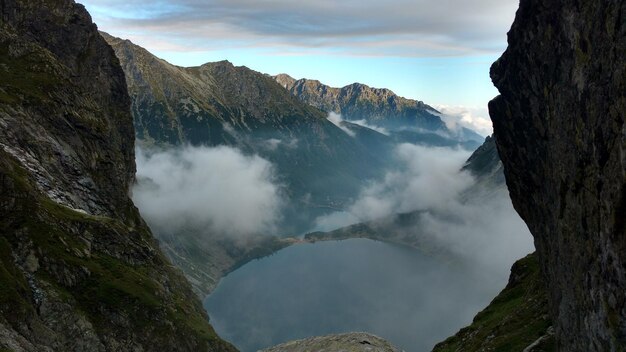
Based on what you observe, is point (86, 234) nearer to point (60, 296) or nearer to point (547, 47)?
point (60, 296)

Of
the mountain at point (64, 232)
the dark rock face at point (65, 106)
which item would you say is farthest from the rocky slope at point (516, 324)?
the dark rock face at point (65, 106)

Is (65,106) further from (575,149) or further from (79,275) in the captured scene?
(575,149)

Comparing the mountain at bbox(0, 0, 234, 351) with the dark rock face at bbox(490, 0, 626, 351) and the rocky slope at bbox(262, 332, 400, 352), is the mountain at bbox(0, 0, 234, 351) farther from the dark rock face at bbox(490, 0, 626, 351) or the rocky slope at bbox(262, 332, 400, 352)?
the dark rock face at bbox(490, 0, 626, 351)

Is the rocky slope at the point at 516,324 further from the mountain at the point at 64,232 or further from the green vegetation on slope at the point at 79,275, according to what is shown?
the green vegetation on slope at the point at 79,275

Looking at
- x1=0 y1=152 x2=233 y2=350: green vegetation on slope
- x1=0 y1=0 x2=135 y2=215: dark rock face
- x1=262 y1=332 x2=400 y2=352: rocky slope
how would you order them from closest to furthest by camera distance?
x1=0 y1=152 x2=233 y2=350: green vegetation on slope < x1=262 y1=332 x2=400 y2=352: rocky slope < x1=0 y1=0 x2=135 y2=215: dark rock face

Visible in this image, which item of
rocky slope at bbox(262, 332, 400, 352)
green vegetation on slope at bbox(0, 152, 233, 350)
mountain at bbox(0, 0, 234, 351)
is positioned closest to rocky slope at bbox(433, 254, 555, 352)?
rocky slope at bbox(262, 332, 400, 352)

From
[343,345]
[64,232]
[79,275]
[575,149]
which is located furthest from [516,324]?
[64,232]
